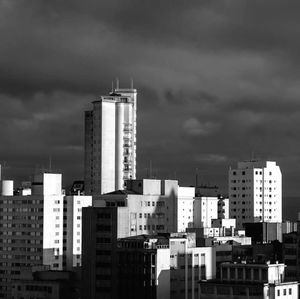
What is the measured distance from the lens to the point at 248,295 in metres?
185

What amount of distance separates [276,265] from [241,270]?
21.7 feet

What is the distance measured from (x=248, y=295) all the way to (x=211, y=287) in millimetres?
7614

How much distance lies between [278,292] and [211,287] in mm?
12241

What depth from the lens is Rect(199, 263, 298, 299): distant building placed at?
185m

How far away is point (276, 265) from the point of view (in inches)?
7485

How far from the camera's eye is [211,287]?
189125mm

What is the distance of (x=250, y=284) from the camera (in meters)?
186

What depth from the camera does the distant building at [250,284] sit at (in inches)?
7298

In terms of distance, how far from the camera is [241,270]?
192m

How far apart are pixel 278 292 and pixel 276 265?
547 centimetres

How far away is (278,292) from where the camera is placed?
18712cm
